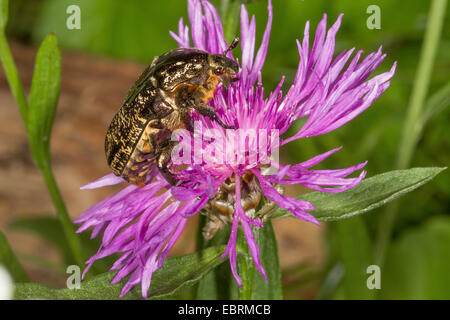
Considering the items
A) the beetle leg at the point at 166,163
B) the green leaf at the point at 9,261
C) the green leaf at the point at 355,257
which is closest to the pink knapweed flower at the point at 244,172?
the beetle leg at the point at 166,163

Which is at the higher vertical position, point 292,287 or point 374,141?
point 374,141

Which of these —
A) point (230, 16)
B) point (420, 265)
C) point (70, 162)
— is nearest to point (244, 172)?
point (230, 16)

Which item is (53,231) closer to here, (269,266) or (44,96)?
(44,96)

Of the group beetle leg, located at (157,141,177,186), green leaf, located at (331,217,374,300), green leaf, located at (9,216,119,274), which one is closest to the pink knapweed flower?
beetle leg, located at (157,141,177,186)

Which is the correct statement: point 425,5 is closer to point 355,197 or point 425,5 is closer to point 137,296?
point 355,197
